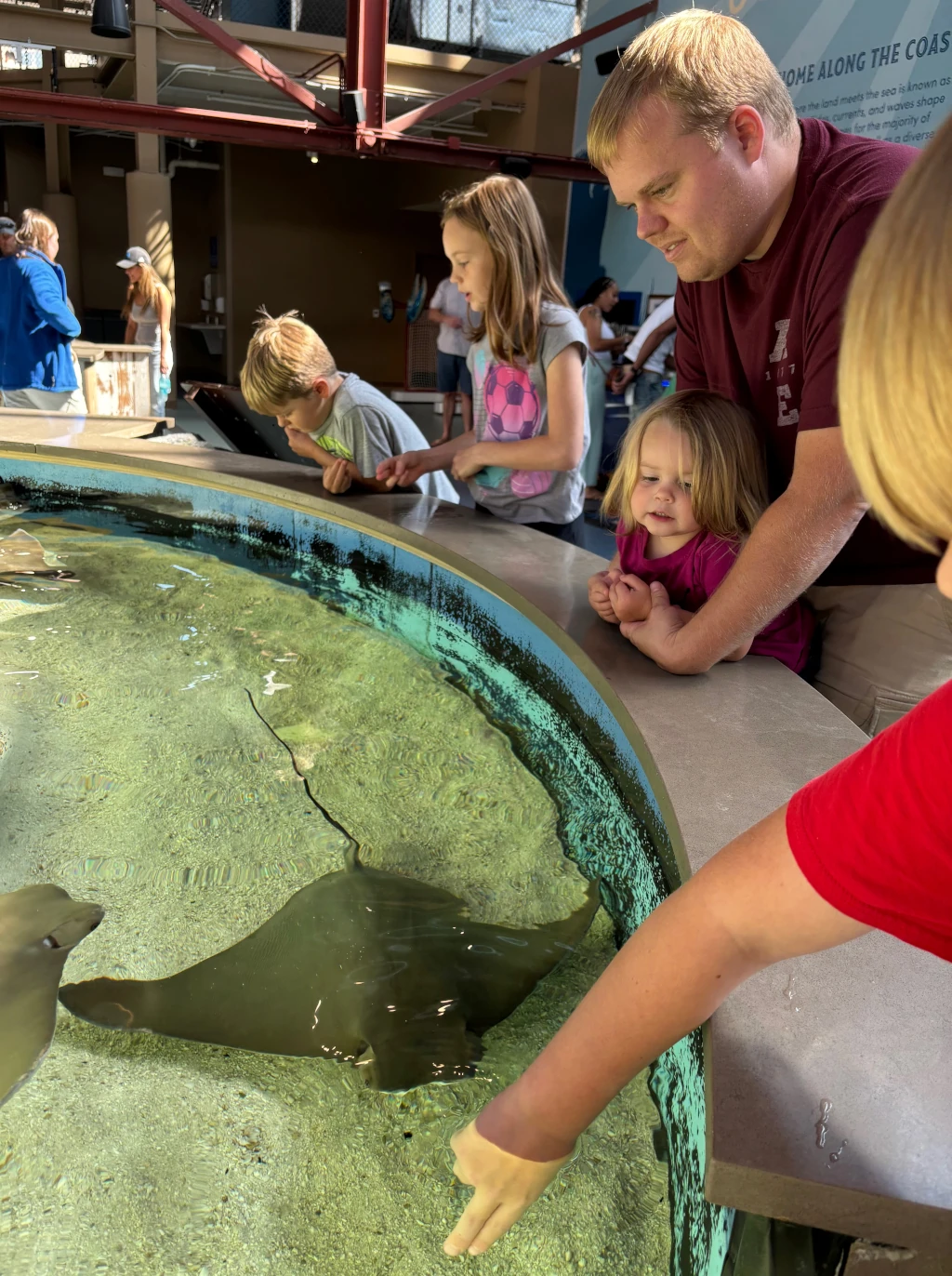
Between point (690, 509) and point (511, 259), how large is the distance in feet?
3.10

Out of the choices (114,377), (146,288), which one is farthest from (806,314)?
(146,288)

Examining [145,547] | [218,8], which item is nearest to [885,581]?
[145,547]

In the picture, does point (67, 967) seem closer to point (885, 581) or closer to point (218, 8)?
point (885, 581)

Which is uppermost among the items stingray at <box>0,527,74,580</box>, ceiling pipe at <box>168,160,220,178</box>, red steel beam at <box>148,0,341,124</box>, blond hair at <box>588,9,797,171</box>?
ceiling pipe at <box>168,160,220,178</box>

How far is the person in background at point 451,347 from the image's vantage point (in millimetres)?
6211

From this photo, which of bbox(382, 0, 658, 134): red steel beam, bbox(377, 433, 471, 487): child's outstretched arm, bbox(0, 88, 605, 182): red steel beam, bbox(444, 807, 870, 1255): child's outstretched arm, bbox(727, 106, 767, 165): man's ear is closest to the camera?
bbox(444, 807, 870, 1255): child's outstretched arm

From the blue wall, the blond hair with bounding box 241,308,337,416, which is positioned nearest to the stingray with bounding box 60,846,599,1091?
the blond hair with bounding box 241,308,337,416

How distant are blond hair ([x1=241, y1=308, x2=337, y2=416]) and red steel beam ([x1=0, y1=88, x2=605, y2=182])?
4345 millimetres

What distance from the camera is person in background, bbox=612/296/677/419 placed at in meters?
5.02

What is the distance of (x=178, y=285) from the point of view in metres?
14.1

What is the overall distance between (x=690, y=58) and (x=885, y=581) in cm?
81

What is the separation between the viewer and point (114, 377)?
6.22m

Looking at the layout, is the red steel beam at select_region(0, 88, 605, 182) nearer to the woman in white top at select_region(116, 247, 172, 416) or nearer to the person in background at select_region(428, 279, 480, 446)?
the woman in white top at select_region(116, 247, 172, 416)

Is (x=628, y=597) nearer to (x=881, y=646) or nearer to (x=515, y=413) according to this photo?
(x=881, y=646)
